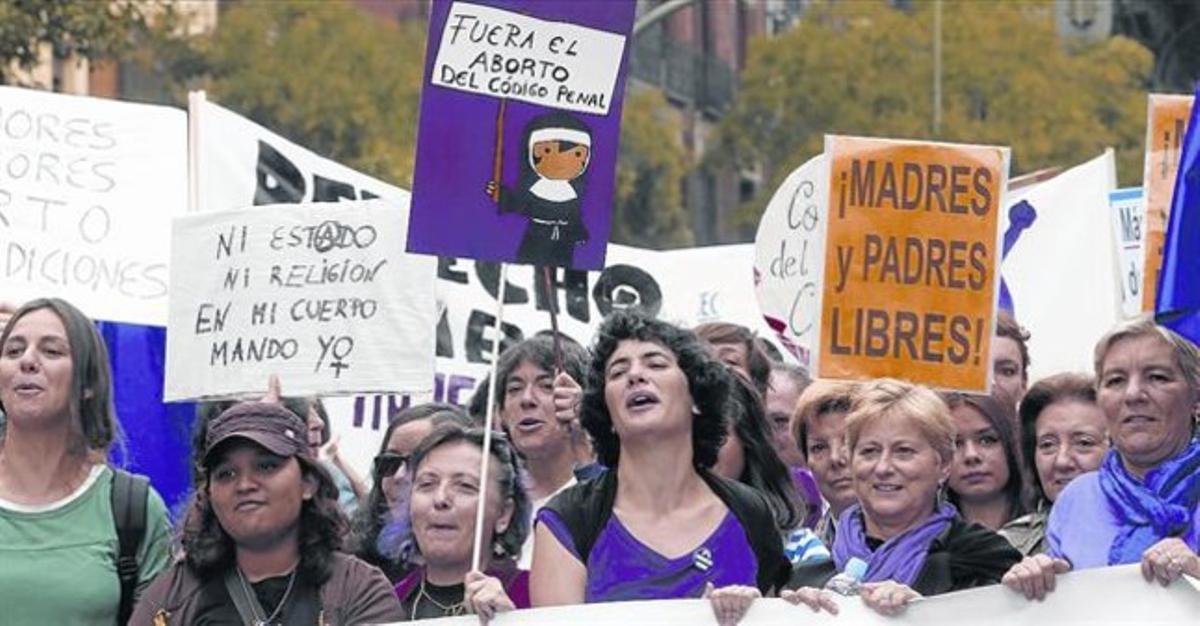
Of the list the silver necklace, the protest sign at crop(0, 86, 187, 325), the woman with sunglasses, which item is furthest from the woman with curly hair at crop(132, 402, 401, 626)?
the protest sign at crop(0, 86, 187, 325)

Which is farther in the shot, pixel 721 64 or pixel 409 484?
pixel 721 64

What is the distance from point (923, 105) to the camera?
140 feet

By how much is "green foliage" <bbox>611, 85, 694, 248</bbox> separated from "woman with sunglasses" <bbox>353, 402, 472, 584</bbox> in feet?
106

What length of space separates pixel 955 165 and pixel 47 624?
3018 mm

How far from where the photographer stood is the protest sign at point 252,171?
1061 cm

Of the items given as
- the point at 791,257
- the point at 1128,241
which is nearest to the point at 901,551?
the point at 791,257

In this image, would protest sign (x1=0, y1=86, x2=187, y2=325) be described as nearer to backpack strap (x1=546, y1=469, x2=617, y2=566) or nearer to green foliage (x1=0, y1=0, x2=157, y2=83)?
backpack strap (x1=546, y1=469, x2=617, y2=566)

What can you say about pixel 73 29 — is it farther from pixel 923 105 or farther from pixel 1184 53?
pixel 1184 53

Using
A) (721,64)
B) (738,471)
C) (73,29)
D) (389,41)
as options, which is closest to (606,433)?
(738,471)

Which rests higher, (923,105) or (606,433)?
(923,105)

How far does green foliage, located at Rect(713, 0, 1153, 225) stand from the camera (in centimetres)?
4103

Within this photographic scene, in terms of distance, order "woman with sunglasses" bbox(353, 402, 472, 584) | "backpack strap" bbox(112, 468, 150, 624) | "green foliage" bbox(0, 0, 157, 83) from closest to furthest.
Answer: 1. "backpack strap" bbox(112, 468, 150, 624)
2. "woman with sunglasses" bbox(353, 402, 472, 584)
3. "green foliage" bbox(0, 0, 157, 83)

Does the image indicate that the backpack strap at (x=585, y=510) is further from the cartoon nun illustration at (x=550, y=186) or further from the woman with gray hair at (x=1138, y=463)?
the woman with gray hair at (x=1138, y=463)

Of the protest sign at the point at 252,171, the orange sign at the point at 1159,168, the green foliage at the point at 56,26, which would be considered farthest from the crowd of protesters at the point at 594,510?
the green foliage at the point at 56,26
